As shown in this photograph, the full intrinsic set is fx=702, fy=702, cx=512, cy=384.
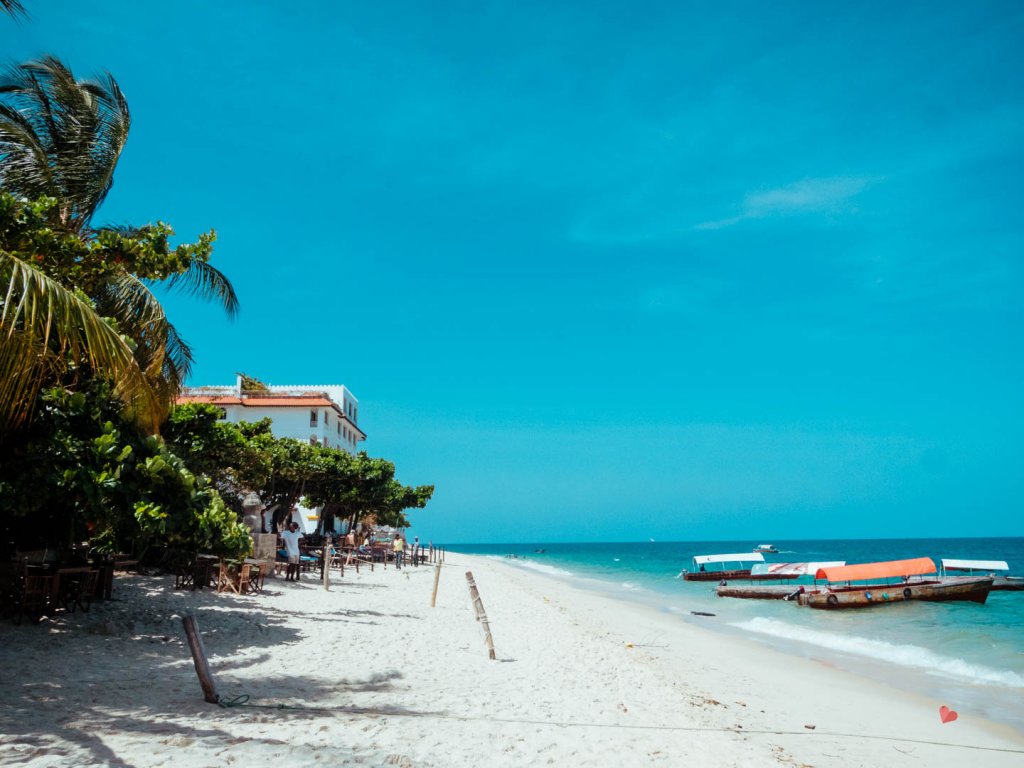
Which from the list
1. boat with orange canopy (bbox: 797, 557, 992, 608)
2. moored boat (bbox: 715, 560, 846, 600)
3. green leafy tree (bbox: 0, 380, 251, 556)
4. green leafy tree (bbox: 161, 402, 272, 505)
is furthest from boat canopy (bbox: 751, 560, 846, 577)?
green leafy tree (bbox: 0, 380, 251, 556)

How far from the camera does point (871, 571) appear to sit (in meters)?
28.8

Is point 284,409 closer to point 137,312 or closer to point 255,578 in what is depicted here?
point 255,578

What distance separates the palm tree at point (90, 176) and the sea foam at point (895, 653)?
15.5 m

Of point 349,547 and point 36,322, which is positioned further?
point 349,547

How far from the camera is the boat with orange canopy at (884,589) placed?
86.4 feet

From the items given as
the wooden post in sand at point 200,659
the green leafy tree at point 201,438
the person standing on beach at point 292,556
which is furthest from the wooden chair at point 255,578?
the wooden post in sand at point 200,659

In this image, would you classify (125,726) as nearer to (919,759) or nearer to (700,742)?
(700,742)

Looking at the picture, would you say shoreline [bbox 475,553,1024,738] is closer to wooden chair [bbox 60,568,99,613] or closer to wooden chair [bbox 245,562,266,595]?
wooden chair [bbox 245,562,266,595]

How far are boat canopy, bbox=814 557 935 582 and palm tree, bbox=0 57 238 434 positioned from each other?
2574cm

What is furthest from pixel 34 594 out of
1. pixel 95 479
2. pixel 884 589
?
pixel 884 589

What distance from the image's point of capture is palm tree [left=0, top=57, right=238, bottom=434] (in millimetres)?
9805

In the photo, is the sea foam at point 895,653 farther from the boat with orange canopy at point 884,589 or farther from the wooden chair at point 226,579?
the wooden chair at point 226,579

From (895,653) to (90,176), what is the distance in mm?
18751

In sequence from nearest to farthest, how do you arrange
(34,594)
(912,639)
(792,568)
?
(34,594), (912,639), (792,568)
